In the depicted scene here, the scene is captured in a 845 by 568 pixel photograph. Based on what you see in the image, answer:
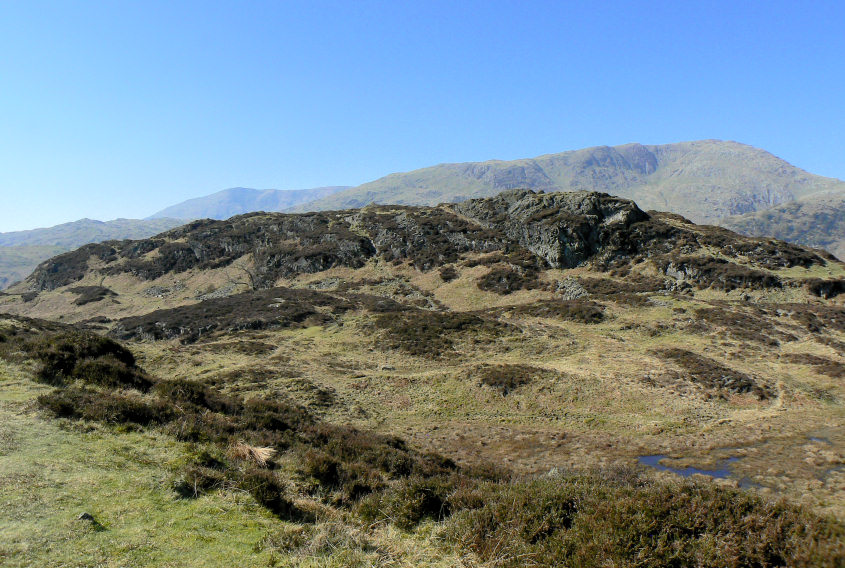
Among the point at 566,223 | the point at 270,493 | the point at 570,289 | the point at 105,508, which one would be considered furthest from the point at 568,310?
the point at 105,508

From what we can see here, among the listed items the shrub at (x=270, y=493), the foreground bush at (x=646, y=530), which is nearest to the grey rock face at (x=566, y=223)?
the foreground bush at (x=646, y=530)

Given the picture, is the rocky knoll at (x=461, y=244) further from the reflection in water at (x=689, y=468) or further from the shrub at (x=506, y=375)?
the reflection in water at (x=689, y=468)

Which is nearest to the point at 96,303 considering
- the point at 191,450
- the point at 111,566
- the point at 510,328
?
the point at 510,328

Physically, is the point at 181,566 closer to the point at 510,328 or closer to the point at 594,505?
the point at 594,505

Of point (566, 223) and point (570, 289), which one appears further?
point (566, 223)

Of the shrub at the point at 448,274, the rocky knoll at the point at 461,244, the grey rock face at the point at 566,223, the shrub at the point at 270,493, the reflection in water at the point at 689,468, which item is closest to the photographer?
the shrub at the point at 270,493

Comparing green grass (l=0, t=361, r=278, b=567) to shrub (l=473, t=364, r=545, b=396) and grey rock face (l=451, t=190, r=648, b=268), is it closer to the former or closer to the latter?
shrub (l=473, t=364, r=545, b=396)

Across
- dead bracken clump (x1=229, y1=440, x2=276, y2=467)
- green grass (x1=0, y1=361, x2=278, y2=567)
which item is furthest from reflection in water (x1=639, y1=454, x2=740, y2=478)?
green grass (x1=0, y1=361, x2=278, y2=567)

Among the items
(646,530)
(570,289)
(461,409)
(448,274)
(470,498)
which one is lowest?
(461,409)

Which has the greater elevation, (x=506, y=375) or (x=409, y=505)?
(x=409, y=505)

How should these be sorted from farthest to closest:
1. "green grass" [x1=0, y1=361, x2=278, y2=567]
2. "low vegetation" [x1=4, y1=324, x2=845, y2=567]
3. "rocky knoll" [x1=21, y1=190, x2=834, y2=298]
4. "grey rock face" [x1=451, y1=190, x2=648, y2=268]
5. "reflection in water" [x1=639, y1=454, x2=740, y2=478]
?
"grey rock face" [x1=451, y1=190, x2=648, y2=268] → "rocky knoll" [x1=21, y1=190, x2=834, y2=298] → "reflection in water" [x1=639, y1=454, x2=740, y2=478] → "green grass" [x1=0, y1=361, x2=278, y2=567] → "low vegetation" [x1=4, y1=324, x2=845, y2=567]

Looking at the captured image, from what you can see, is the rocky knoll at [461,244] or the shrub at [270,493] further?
the rocky knoll at [461,244]

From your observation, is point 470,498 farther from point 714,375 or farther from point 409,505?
point 714,375

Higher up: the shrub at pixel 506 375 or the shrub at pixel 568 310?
the shrub at pixel 568 310
